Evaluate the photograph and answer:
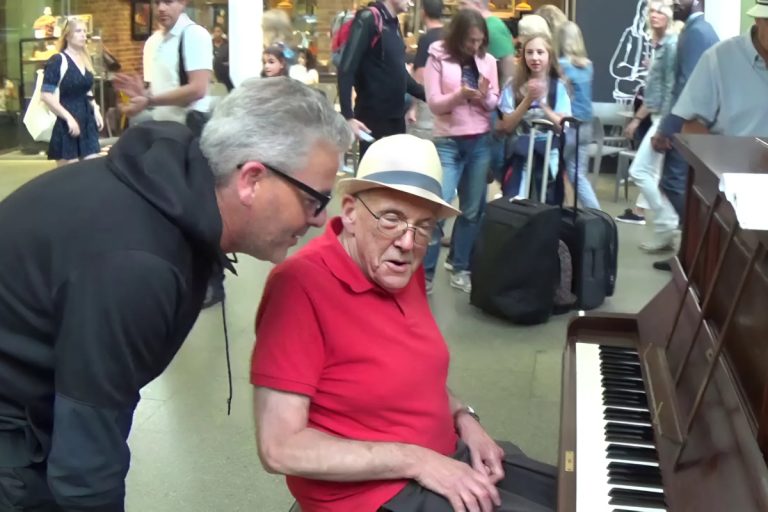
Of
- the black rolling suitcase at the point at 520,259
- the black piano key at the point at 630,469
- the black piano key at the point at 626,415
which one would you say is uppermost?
the black piano key at the point at 626,415

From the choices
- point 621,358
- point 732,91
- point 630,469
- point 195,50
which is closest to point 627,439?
point 630,469

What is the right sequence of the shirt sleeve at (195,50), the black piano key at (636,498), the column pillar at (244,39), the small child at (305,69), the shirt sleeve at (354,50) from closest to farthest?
the black piano key at (636,498) < the shirt sleeve at (195,50) < the shirt sleeve at (354,50) < the column pillar at (244,39) < the small child at (305,69)

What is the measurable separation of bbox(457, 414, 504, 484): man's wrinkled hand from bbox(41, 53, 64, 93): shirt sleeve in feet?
17.7

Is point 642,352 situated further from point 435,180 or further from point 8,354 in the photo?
point 8,354

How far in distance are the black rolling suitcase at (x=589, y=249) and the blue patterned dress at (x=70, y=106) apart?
3.64 metres

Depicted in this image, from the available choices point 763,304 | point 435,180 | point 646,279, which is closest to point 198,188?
point 435,180

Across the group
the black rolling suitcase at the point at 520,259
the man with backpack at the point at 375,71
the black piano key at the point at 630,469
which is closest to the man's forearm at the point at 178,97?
the man with backpack at the point at 375,71

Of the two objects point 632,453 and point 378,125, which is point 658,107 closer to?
point 378,125

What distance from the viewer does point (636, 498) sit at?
1.60 m

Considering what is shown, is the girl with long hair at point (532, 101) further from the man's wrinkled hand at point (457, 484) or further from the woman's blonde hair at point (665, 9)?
the man's wrinkled hand at point (457, 484)

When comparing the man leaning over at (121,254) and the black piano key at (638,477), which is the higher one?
the man leaning over at (121,254)

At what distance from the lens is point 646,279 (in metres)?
5.49

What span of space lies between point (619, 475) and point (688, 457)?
12cm

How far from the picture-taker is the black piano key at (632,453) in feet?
5.73
